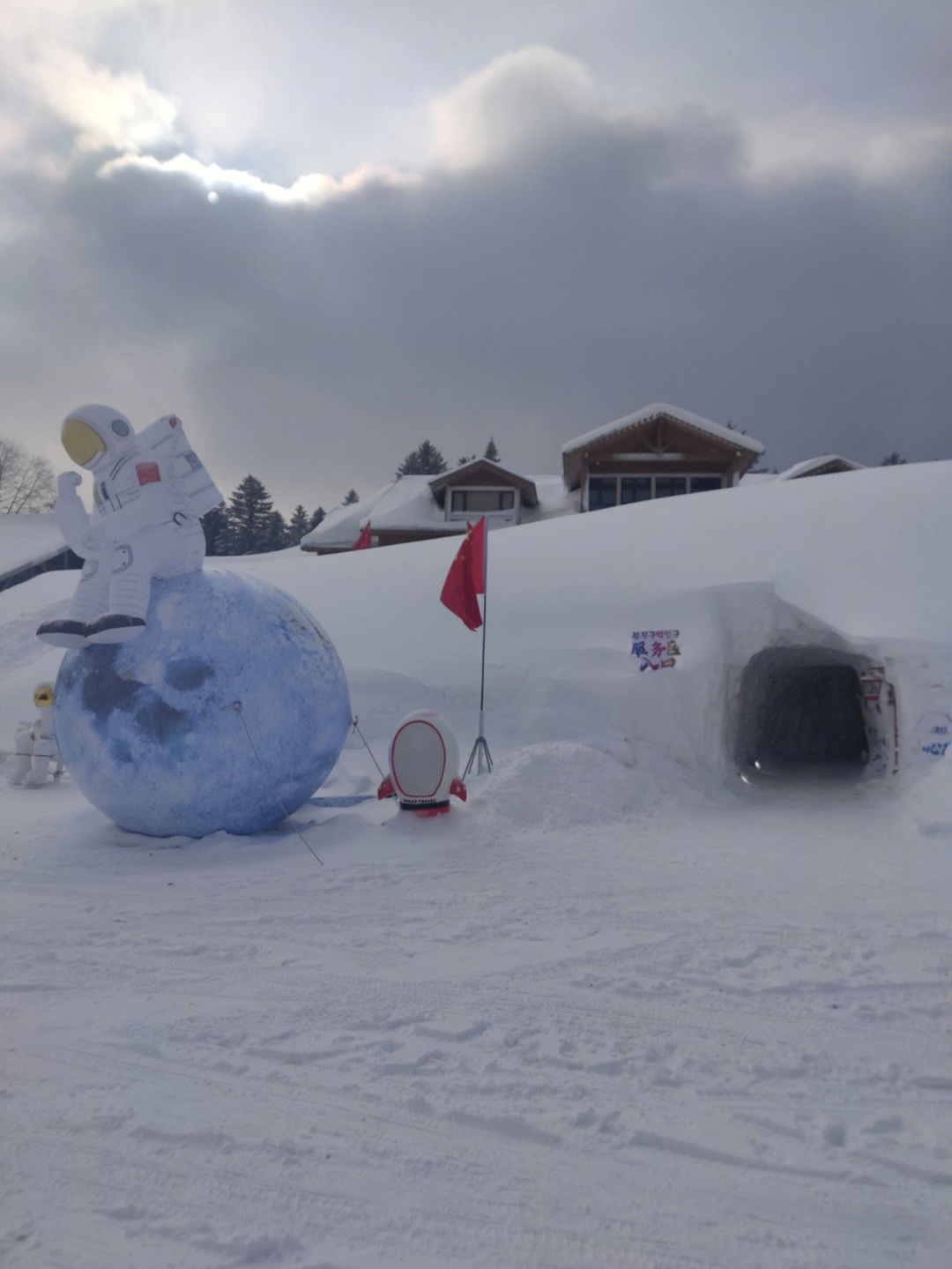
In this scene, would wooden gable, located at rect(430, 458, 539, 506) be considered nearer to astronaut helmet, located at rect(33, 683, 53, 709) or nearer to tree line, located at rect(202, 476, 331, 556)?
astronaut helmet, located at rect(33, 683, 53, 709)

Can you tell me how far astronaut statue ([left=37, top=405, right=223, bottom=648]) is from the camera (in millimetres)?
6441

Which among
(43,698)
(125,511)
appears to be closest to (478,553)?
(125,511)

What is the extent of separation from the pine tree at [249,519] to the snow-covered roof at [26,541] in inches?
1033

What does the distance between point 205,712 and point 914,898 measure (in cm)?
487

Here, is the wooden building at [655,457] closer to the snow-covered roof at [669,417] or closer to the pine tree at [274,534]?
the snow-covered roof at [669,417]

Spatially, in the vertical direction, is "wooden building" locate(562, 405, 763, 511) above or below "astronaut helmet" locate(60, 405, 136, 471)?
above

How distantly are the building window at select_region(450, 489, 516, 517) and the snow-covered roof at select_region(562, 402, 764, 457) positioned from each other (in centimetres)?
411

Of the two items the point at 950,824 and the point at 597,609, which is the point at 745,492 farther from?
the point at 950,824

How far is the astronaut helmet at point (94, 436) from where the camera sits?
6.59 meters

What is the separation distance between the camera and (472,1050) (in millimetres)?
3154

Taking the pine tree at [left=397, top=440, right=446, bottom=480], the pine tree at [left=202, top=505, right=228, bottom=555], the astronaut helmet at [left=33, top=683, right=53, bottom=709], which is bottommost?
the astronaut helmet at [left=33, top=683, right=53, bottom=709]

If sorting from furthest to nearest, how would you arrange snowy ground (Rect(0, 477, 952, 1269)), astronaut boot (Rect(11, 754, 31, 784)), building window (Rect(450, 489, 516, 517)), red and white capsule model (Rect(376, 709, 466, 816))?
1. building window (Rect(450, 489, 516, 517))
2. astronaut boot (Rect(11, 754, 31, 784))
3. red and white capsule model (Rect(376, 709, 466, 816))
4. snowy ground (Rect(0, 477, 952, 1269))

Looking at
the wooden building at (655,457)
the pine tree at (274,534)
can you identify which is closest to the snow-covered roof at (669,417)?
the wooden building at (655,457)

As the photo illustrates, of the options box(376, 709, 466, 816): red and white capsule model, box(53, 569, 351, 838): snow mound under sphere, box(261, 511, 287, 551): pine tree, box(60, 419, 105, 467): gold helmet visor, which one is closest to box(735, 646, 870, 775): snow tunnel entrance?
box(376, 709, 466, 816): red and white capsule model
